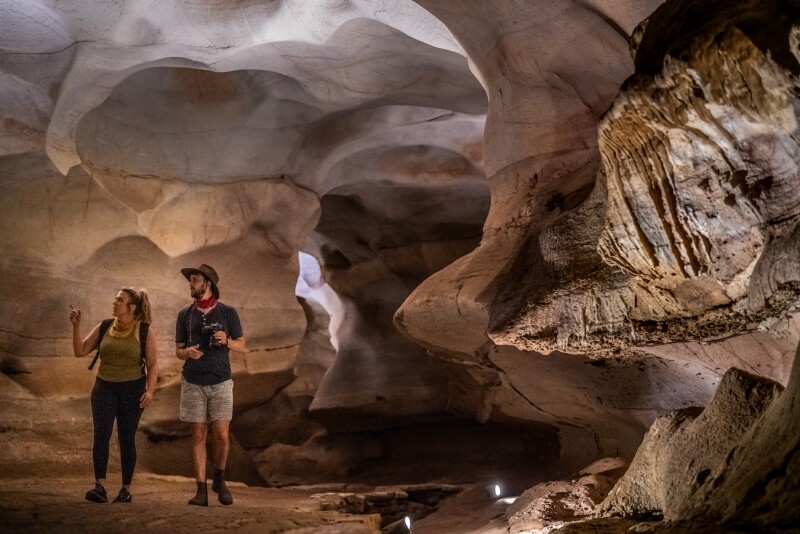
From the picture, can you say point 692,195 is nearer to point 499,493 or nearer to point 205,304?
point 205,304

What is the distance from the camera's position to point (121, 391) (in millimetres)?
5188

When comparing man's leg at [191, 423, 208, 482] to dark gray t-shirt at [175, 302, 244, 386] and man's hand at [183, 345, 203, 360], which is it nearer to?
dark gray t-shirt at [175, 302, 244, 386]

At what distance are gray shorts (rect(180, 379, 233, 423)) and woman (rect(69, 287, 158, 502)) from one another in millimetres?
247

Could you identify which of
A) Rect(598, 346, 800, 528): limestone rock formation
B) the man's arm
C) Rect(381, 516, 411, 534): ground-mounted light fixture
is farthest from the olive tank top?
Rect(598, 346, 800, 528): limestone rock formation

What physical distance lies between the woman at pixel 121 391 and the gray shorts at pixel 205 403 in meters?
0.25

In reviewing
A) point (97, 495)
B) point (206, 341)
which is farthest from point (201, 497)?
point (206, 341)

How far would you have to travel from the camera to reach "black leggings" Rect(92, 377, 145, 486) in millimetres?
5141

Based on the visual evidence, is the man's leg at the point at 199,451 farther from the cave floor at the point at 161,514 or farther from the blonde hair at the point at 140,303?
the blonde hair at the point at 140,303

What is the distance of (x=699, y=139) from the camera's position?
3.40 m

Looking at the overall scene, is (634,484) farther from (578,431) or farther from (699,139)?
(578,431)

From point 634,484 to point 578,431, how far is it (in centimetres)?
388

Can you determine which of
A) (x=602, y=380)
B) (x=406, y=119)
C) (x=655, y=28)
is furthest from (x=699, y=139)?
(x=406, y=119)

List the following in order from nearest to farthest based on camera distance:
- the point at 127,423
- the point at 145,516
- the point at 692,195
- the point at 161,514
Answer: the point at 692,195
the point at 145,516
the point at 161,514
the point at 127,423

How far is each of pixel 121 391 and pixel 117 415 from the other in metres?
0.17
